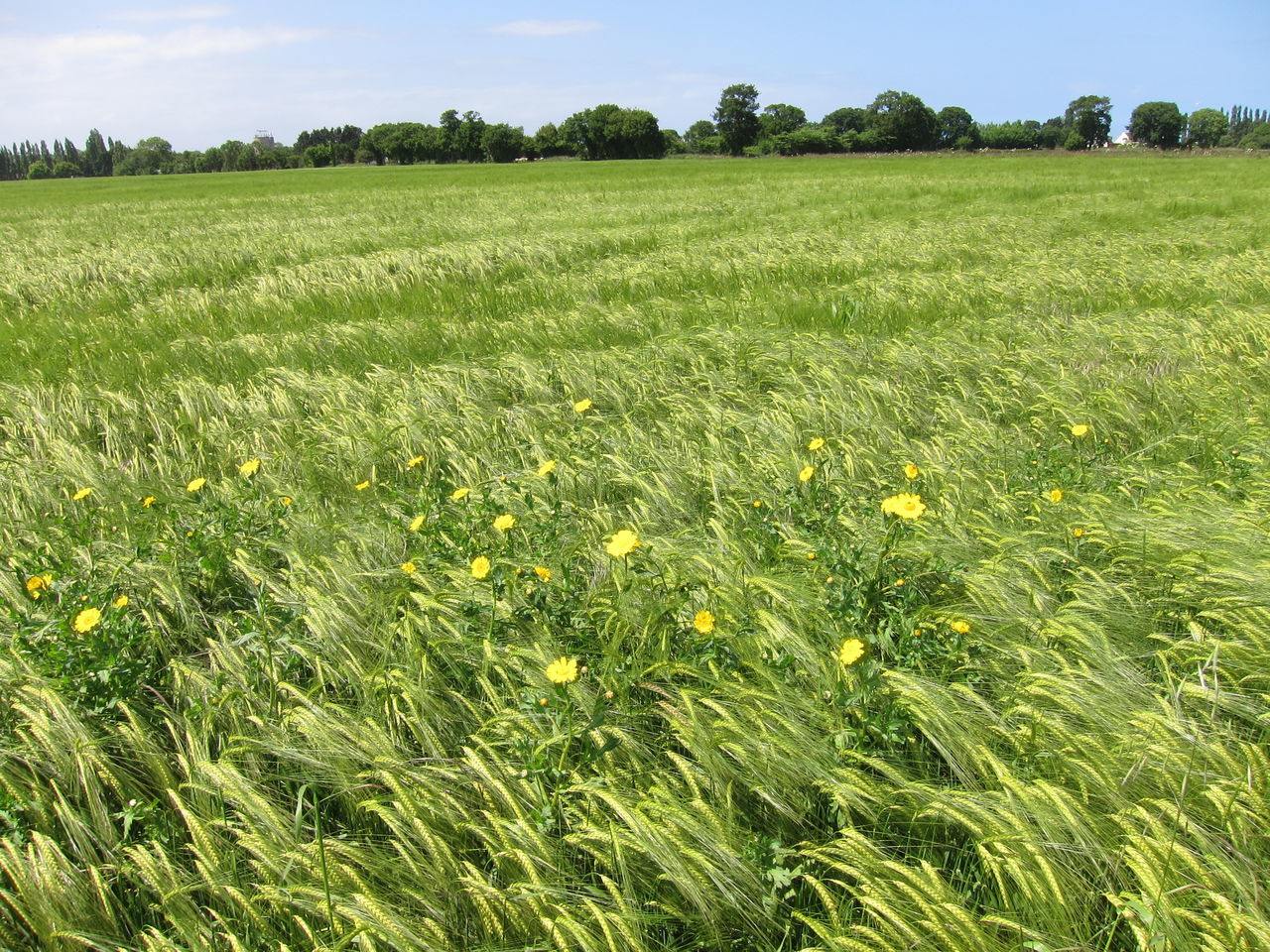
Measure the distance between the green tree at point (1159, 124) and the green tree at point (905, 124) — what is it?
105ft

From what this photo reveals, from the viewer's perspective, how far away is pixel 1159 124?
99625 millimetres

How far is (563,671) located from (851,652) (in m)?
0.70

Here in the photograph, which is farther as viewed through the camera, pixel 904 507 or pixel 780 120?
pixel 780 120

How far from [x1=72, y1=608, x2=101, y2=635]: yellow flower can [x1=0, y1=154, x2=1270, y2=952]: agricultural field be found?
3 cm

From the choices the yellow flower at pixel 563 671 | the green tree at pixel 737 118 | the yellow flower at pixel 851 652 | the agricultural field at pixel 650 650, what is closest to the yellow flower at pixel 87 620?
the agricultural field at pixel 650 650

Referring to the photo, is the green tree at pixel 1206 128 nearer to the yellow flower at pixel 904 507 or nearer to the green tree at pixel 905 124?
the green tree at pixel 905 124

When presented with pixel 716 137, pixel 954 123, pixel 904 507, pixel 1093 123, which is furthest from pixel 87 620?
pixel 954 123

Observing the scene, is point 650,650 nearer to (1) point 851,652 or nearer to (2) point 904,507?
(1) point 851,652

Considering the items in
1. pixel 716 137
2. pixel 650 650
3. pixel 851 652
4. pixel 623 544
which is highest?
pixel 716 137

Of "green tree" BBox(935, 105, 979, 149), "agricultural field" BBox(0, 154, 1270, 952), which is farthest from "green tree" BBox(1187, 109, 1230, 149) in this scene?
"agricultural field" BBox(0, 154, 1270, 952)

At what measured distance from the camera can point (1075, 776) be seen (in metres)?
1.45

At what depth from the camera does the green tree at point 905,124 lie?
292 feet

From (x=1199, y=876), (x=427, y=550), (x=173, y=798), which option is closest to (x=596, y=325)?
(x=427, y=550)

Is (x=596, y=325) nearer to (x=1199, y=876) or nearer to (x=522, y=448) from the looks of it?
(x=522, y=448)
